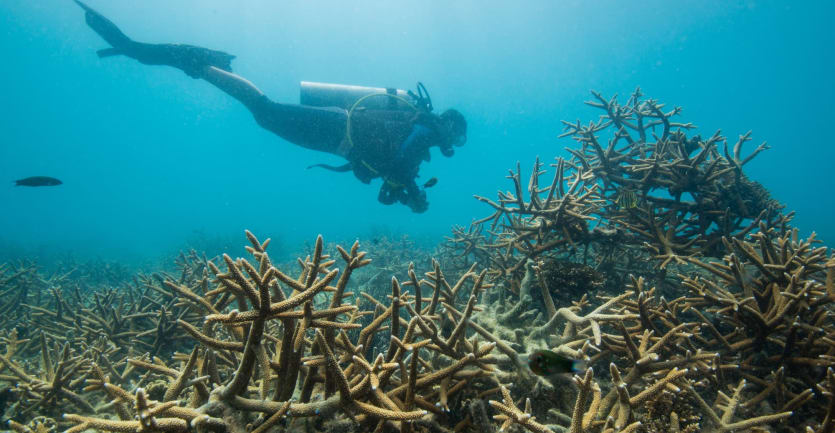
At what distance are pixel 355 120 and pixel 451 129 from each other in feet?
7.81

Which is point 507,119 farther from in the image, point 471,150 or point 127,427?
point 127,427

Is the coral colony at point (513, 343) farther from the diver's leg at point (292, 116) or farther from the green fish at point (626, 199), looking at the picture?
the diver's leg at point (292, 116)

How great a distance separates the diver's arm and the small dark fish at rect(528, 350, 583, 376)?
940cm

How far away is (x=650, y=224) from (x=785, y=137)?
14297cm

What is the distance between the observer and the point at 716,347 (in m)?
2.67

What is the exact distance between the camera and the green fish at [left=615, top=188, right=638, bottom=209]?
4.43 meters

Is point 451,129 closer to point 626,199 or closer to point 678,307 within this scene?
point 626,199

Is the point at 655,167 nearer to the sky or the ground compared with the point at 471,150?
nearer to the ground

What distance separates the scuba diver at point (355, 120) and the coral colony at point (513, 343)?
11.9 ft

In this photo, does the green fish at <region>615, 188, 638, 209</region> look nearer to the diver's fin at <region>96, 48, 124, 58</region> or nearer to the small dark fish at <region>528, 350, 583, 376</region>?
the small dark fish at <region>528, 350, 583, 376</region>

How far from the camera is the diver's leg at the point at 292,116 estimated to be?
8.60m

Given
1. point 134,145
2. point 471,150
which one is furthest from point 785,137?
point 134,145

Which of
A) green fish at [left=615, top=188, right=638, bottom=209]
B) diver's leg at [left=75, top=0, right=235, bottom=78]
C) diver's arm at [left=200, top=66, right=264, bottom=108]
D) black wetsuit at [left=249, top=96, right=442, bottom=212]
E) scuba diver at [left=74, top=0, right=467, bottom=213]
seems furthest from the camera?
diver's leg at [left=75, top=0, right=235, bottom=78]

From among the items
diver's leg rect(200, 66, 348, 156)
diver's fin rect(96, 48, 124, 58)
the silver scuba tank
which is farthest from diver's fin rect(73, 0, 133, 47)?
the silver scuba tank
